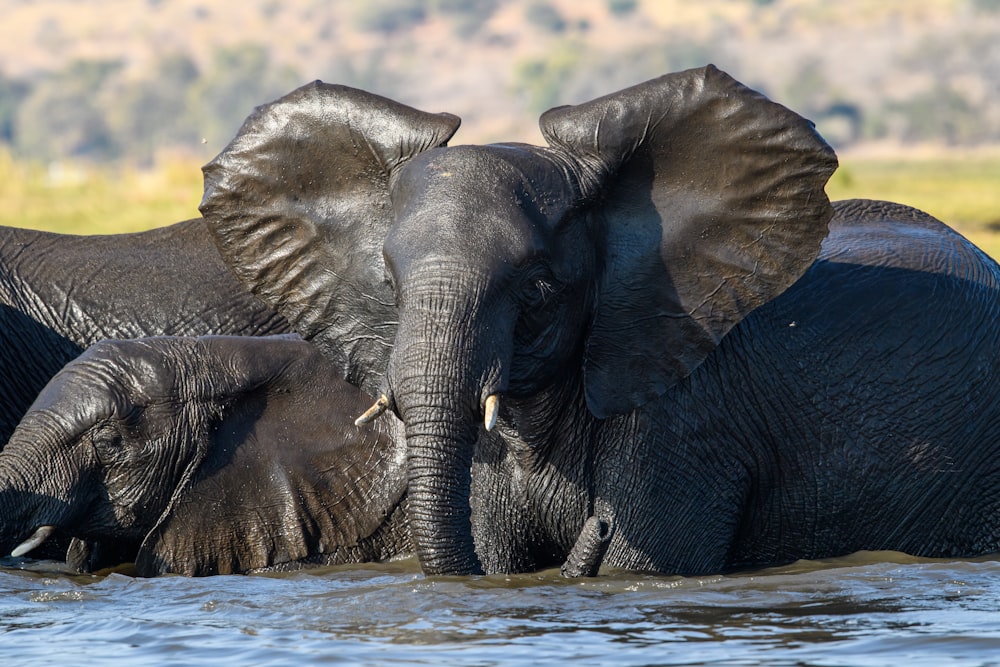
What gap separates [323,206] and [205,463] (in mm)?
1244

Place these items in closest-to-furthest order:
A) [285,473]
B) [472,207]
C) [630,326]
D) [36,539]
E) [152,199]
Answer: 1. [472,207]
2. [630,326]
3. [36,539]
4. [285,473]
5. [152,199]

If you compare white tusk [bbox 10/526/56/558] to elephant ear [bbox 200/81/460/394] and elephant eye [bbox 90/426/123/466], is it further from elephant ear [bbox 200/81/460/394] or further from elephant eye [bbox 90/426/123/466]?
elephant ear [bbox 200/81/460/394]

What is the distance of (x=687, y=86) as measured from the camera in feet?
19.1

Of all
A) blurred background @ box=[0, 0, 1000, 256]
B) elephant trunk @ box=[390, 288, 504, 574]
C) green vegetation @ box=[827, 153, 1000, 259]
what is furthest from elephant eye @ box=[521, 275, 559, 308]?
blurred background @ box=[0, 0, 1000, 256]

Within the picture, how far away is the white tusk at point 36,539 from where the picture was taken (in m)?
6.52

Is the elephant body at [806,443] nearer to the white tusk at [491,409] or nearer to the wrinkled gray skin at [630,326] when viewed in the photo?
the wrinkled gray skin at [630,326]

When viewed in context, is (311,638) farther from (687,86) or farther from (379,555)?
(687,86)

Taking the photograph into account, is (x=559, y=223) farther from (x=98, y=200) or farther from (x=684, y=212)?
(x=98, y=200)

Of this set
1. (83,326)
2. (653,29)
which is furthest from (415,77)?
(83,326)

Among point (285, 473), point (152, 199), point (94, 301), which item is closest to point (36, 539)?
point (285, 473)

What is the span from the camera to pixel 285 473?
6844 mm

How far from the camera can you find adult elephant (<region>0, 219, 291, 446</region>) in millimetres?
7965

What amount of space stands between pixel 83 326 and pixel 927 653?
172 inches

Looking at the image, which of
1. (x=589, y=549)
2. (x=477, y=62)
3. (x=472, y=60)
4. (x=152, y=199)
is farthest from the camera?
(x=472, y=60)
